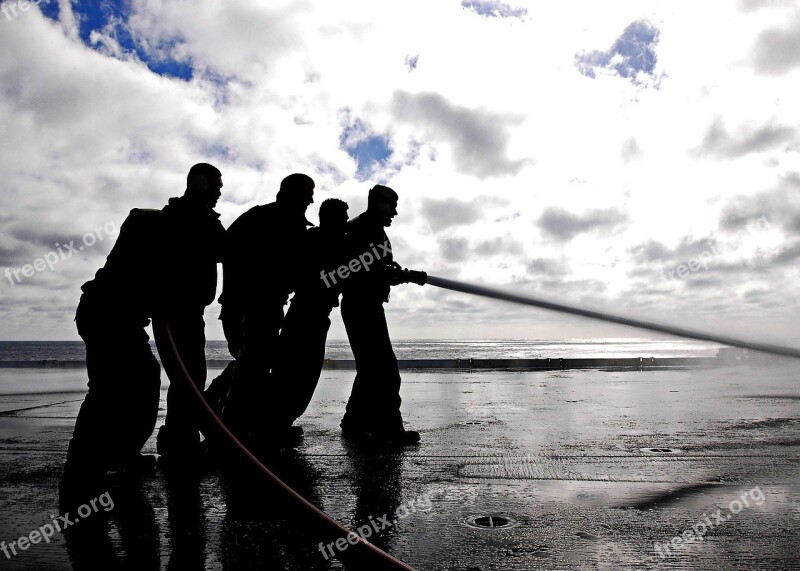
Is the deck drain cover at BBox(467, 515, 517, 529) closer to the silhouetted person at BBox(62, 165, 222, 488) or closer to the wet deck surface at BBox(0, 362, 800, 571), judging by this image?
the wet deck surface at BBox(0, 362, 800, 571)

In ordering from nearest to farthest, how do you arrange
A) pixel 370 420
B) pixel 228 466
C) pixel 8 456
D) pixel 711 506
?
1. pixel 711 506
2. pixel 228 466
3. pixel 8 456
4. pixel 370 420

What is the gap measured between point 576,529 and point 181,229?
8.88 feet

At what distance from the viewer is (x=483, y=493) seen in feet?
9.49

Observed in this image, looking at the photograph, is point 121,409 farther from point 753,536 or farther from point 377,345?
point 753,536

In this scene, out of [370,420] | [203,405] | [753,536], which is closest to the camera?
[753,536]

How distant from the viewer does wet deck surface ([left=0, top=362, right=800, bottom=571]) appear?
82.4 inches

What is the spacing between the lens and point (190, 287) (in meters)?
3.76

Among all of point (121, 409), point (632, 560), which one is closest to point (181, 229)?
point (121, 409)

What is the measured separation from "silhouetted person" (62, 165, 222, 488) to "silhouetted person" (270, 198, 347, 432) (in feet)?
3.69

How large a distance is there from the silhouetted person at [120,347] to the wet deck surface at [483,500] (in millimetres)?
258

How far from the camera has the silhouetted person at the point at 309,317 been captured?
13.7ft
